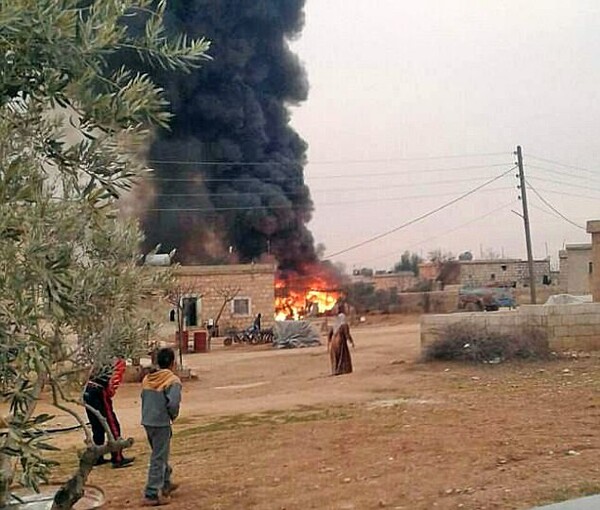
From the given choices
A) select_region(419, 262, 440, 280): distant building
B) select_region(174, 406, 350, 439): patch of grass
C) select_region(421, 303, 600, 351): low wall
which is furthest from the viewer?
select_region(419, 262, 440, 280): distant building

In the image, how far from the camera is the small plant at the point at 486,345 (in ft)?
50.2

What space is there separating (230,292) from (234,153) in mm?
13012

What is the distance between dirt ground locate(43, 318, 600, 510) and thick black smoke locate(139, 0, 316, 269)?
2663 centimetres

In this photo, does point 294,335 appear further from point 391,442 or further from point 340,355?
point 391,442


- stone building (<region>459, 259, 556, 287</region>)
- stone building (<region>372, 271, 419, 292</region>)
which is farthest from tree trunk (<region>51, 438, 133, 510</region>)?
stone building (<region>459, 259, 556, 287</region>)

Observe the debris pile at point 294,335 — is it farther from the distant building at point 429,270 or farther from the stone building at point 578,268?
the distant building at point 429,270

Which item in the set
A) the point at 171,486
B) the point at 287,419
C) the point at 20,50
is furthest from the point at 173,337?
the point at 20,50

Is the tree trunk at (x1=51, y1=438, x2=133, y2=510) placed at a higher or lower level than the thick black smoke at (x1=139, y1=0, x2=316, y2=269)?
lower

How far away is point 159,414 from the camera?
6.10m

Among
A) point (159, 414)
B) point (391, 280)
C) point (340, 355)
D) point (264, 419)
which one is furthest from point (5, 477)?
point (391, 280)

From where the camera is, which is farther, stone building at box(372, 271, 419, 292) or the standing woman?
Answer: stone building at box(372, 271, 419, 292)

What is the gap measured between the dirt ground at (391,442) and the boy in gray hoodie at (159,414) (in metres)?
0.19

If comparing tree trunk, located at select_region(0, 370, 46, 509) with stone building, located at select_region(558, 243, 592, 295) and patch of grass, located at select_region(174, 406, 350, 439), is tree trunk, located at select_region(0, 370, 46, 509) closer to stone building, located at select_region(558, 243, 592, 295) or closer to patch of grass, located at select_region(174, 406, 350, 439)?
patch of grass, located at select_region(174, 406, 350, 439)

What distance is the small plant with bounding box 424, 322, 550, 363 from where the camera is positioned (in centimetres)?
1530
